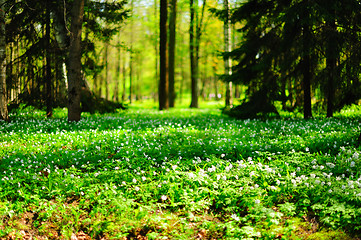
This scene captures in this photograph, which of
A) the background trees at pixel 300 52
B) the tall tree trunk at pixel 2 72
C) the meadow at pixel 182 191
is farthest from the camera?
the tall tree trunk at pixel 2 72

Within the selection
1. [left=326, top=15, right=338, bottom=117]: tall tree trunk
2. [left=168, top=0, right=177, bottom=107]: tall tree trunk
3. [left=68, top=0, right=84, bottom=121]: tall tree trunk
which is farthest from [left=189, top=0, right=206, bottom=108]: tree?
[left=326, top=15, right=338, bottom=117]: tall tree trunk

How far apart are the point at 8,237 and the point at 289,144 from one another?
5984 mm

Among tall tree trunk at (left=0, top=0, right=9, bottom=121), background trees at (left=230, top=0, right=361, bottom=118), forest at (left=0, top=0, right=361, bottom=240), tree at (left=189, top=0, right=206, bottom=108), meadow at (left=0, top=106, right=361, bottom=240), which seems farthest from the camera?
tree at (left=189, top=0, right=206, bottom=108)

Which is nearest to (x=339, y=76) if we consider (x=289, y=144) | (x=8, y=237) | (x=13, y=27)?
(x=289, y=144)

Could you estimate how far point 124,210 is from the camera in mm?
4113

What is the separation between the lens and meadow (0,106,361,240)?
3.77m

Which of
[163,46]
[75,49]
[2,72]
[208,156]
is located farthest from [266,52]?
[2,72]

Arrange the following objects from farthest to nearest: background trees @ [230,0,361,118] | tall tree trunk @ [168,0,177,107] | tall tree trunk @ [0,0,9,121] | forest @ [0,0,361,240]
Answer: tall tree trunk @ [168,0,177,107] → tall tree trunk @ [0,0,9,121] → background trees @ [230,0,361,118] → forest @ [0,0,361,240]

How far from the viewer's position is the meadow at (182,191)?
149 inches

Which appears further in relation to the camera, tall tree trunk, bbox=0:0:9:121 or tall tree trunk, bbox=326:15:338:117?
tall tree trunk, bbox=0:0:9:121

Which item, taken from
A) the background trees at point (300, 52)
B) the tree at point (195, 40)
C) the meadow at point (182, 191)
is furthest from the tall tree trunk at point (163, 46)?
the meadow at point (182, 191)

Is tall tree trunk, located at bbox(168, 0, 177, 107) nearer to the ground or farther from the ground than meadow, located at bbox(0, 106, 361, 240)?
farther from the ground

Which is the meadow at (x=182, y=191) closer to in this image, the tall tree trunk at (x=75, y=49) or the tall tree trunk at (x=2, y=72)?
the tall tree trunk at (x=75, y=49)

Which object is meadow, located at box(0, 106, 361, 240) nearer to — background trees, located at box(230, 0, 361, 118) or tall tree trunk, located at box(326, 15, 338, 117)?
tall tree trunk, located at box(326, 15, 338, 117)
